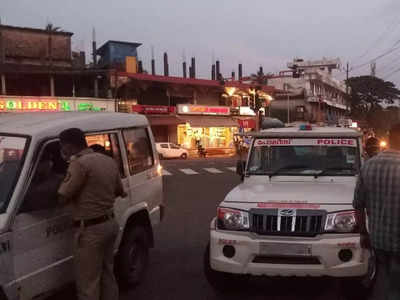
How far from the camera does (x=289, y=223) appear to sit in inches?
190

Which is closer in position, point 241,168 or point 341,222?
point 341,222

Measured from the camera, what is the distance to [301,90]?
67750mm

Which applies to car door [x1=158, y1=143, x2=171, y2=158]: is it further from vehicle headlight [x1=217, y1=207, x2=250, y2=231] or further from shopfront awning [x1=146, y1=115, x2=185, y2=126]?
vehicle headlight [x1=217, y1=207, x2=250, y2=231]

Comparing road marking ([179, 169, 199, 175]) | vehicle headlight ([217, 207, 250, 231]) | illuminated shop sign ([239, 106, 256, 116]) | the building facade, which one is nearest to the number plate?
vehicle headlight ([217, 207, 250, 231])

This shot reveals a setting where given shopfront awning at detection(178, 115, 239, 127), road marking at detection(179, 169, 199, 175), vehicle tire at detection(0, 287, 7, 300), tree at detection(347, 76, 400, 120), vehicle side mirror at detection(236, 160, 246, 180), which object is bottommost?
road marking at detection(179, 169, 199, 175)

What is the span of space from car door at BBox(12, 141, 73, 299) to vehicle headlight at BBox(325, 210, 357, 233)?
242cm

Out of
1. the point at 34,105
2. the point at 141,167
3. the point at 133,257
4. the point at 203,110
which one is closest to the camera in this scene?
the point at 133,257

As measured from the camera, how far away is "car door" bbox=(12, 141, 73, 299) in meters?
3.84

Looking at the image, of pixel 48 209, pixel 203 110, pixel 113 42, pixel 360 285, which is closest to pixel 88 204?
pixel 48 209

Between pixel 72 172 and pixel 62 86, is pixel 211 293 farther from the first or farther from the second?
pixel 62 86

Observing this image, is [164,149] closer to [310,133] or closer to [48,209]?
[310,133]

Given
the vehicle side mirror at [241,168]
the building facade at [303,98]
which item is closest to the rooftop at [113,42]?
the building facade at [303,98]

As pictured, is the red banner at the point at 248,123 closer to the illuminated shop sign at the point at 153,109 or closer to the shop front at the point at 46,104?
the illuminated shop sign at the point at 153,109

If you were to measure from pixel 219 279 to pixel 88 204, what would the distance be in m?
1.89
